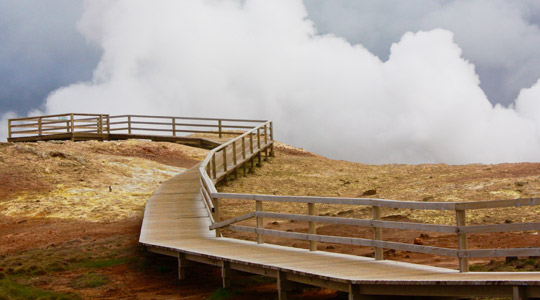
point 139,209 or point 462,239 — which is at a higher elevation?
point 139,209

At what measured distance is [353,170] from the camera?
110 feet

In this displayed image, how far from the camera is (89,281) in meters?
13.4

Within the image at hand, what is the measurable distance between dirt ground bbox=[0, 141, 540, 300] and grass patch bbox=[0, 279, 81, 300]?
22 millimetres

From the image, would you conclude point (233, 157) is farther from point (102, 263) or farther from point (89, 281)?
point (89, 281)

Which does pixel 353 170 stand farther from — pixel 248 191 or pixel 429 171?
pixel 248 191

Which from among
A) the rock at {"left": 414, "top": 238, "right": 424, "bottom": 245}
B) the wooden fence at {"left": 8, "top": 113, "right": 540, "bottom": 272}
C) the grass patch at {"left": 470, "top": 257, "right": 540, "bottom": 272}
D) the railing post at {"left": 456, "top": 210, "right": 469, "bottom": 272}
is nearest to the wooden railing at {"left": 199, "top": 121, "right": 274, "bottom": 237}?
the wooden fence at {"left": 8, "top": 113, "right": 540, "bottom": 272}

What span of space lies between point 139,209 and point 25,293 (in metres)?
9.77

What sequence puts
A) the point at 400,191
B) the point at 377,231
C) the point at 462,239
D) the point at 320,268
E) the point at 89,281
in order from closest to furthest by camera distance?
the point at 462,239 → the point at 320,268 → the point at 377,231 → the point at 89,281 → the point at 400,191

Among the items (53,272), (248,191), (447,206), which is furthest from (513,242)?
(248,191)

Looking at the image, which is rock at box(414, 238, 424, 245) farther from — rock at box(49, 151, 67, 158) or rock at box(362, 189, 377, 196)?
rock at box(49, 151, 67, 158)

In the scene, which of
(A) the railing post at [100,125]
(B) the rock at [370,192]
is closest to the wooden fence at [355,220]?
(B) the rock at [370,192]

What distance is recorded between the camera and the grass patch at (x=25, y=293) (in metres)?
11.9

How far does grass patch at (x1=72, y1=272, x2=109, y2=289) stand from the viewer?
13148 millimetres

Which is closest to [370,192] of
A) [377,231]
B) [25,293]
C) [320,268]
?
[377,231]
